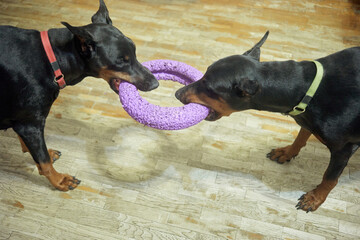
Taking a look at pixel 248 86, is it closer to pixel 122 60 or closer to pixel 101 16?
pixel 122 60

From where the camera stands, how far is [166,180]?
2859 mm

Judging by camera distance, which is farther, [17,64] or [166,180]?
[166,180]

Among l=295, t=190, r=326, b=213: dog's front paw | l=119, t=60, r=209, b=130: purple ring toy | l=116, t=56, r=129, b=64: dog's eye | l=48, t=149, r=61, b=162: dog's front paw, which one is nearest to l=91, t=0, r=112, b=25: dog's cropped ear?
l=116, t=56, r=129, b=64: dog's eye

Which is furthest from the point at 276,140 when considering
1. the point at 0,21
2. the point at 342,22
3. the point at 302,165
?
the point at 0,21

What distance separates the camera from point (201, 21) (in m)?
4.66

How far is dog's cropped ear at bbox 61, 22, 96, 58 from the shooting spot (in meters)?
2.04

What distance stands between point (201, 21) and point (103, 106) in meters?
2.19

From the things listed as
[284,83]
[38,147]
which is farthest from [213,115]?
[38,147]

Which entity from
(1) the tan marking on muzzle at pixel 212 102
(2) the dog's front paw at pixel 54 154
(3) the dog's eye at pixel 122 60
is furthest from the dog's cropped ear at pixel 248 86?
(2) the dog's front paw at pixel 54 154

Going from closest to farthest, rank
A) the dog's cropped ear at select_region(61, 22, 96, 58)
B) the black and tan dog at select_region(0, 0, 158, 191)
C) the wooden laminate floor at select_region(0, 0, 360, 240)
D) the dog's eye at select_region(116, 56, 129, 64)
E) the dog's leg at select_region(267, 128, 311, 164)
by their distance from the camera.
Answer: the dog's cropped ear at select_region(61, 22, 96, 58) → the black and tan dog at select_region(0, 0, 158, 191) → the dog's eye at select_region(116, 56, 129, 64) → the wooden laminate floor at select_region(0, 0, 360, 240) → the dog's leg at select_region(267, 128, 311, 164)

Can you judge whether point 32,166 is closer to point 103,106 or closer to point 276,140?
point 103,106

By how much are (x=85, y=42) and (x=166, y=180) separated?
144cm

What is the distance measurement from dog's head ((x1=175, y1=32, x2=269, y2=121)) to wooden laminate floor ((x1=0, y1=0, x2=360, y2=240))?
79 centimetres

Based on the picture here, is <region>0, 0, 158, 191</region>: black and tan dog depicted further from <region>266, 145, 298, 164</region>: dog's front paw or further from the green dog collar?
<region>266, 145, 298, 164</region>: dog's front paw
